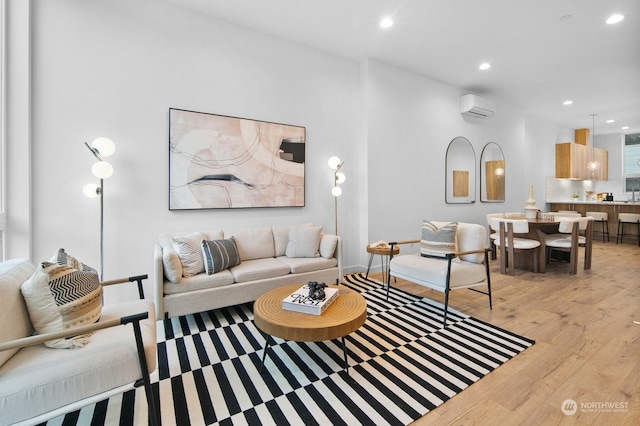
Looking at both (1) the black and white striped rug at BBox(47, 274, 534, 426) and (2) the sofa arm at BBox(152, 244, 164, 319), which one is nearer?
(1) the black and white striped rug at BBox(47, 274, 534, 426)

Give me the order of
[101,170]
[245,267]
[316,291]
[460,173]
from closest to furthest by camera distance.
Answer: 1. [316,291]
2. [101,170]
3. [245,267]
4. [460,173]

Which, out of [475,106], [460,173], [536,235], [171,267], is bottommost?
[171,267]

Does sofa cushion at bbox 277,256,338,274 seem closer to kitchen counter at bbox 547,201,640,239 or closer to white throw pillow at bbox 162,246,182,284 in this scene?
white throw pillow at bbox 162,246,182,284

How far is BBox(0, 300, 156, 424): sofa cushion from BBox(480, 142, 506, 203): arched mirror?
6.22 m

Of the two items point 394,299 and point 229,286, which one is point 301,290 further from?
point 394,299

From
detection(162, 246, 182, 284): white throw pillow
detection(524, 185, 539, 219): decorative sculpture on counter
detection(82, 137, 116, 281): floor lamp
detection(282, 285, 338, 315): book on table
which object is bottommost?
detection(282, 285, 338, 315): book on table

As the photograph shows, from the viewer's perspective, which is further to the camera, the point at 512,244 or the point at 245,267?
the point at 512,244

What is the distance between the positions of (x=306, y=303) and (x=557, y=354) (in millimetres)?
1965

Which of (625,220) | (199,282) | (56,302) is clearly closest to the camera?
(56,302)

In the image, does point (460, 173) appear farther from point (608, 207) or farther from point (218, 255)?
point (608, 207)

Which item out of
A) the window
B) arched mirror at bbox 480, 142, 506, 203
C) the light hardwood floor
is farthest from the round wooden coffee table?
the window

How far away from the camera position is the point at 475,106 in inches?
212

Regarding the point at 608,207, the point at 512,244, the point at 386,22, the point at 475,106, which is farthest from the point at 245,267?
the point at 608,207

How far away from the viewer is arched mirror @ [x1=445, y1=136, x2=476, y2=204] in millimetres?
5398
